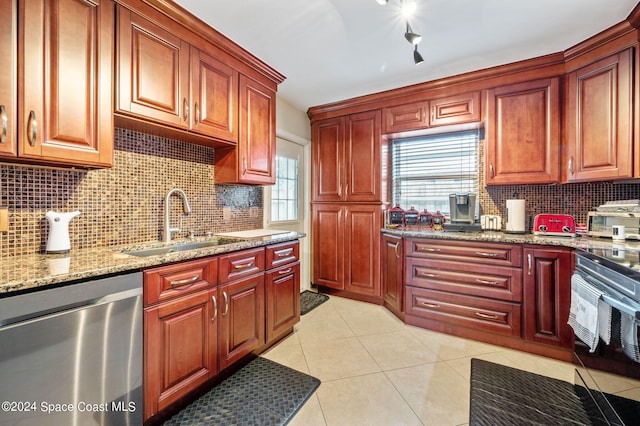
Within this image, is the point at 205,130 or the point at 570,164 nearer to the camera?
the point at 205,130

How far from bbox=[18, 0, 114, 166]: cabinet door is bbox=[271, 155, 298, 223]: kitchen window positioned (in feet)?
6.41

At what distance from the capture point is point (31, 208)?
4.80 feet

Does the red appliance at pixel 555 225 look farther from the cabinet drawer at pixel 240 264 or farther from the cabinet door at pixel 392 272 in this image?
the cabinet drawer at pixel 240 264

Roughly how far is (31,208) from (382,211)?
2958 millimetres

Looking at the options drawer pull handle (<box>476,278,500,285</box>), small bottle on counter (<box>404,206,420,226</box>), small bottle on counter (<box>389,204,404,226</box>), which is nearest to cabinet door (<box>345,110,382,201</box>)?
small bottle on counter (<box>389,204,404,226</box>)

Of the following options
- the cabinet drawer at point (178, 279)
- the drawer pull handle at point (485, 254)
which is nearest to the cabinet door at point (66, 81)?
the cabinet drawer at point (178, 279)

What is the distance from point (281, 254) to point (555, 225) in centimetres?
246

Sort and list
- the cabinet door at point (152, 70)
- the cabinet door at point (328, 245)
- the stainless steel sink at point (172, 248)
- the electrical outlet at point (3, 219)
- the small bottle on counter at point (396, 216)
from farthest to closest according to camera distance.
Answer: the cabinet door at point (328, 245) < the small bottle on counter at point (396, 216) < the stainless steel sink at point (172, 248) < the cabinet door at point (152, 70) < the electrical outlet at point (3, 219)

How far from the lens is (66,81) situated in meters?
1.34

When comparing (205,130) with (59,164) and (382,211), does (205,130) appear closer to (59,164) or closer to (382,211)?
(59,164)

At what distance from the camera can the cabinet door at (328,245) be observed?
352cm

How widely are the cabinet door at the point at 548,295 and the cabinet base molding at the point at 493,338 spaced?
0.22 ft

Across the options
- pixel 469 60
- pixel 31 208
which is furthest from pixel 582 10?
pixel 31 208

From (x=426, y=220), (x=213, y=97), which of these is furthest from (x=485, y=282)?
(x=213, y=97)
